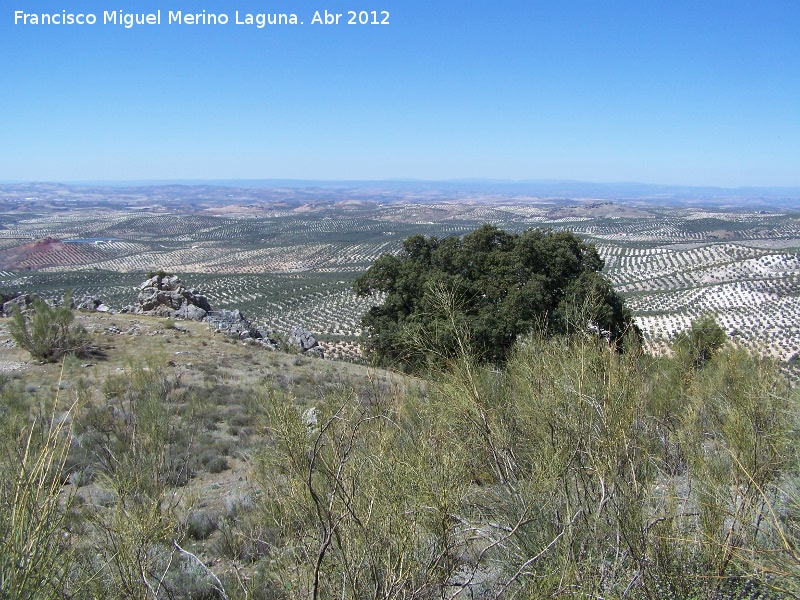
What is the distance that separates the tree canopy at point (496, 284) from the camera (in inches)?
547

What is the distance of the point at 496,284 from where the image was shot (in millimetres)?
15461

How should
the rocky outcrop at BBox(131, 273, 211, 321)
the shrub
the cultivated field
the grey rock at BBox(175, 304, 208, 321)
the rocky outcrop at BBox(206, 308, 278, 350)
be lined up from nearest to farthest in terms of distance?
the shrub < the rocky outcrop at BBox(206, 308, 278, 350) < the grey rock at BBox(175, 304, 208, 321) < the rocky outcrop at BBox(131, 273, 211, 321) < the cultivated field

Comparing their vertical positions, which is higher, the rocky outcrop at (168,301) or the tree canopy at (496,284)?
the tree canopy at (496,284)

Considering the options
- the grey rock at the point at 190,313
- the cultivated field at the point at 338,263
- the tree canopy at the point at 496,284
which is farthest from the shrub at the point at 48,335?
the cultivated field at the point at 338,263

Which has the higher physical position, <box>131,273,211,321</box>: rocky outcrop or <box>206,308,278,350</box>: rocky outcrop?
<box>131,273,211,321</box>: rocky outcrop

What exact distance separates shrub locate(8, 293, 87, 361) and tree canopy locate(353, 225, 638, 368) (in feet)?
27.6

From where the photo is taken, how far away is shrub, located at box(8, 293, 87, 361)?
1379 centimetres

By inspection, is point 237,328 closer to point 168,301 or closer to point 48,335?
point 168,301

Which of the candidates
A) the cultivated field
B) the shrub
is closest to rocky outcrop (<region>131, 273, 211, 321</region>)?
the cultivated field

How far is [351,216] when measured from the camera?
16888 centimetres

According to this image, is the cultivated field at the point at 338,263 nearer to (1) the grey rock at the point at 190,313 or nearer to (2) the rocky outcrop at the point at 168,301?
(1) the grey rock at the point at 190,313

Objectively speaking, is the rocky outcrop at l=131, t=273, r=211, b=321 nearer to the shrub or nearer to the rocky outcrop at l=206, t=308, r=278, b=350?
the rocky outcrop at l=206, t=308, r=278, b=350

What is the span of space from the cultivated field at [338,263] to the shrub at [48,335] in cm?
1227

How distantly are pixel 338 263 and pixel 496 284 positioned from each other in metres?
63.2
